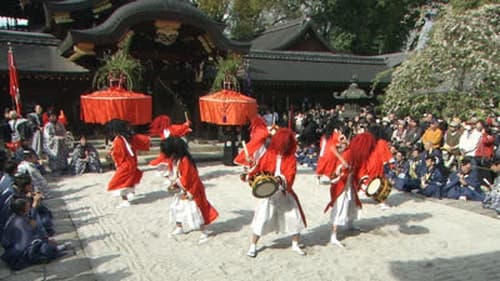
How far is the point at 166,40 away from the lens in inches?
542

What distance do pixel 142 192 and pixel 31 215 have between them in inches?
150

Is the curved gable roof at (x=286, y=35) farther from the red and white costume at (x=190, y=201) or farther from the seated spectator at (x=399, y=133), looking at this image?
the red and white costume at (x=190, y=201)

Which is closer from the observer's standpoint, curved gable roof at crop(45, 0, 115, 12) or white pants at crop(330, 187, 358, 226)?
white pants at crop(330, 187, 358, 226)

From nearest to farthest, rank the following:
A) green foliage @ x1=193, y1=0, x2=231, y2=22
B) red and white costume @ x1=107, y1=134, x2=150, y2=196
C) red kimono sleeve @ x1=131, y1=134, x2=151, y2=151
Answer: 1. red and white costume @ x1=107, y1=134, x2=150, y2=196
2. red kimono sleeve @ x1=131, y1=134, x2=151, y2=151
3. green foliage @ x1=193, y1=0, x2=231, y2=22

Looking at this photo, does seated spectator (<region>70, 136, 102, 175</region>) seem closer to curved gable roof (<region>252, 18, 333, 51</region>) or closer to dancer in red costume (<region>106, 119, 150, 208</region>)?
dancer in red costume (<region>106, 119, 150, 208</region>)

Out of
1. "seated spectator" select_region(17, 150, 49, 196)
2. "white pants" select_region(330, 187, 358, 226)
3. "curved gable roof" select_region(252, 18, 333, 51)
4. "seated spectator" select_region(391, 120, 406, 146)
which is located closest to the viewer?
"white pants" select_region(330, 187, 358, 226)

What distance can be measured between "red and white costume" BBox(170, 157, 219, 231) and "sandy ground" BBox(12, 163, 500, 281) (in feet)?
1.02

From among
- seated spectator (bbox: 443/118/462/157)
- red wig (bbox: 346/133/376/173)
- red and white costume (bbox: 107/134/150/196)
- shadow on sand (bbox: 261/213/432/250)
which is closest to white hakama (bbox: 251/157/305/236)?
shadow on sand (bbox: 261/213/432/250)

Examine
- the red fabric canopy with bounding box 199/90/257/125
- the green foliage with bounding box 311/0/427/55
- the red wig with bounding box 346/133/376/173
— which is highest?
the green foliage with bounding box 311/0/427/55

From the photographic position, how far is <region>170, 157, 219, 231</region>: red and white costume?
5707mm

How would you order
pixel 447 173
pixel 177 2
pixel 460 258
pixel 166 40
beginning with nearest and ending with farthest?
pixel 460 258 < pixel 447 173 < pixel 177 2 < pixel 166 40

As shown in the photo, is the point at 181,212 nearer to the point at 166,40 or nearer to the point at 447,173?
the point at 447,173

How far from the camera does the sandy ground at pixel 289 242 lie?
4801mm

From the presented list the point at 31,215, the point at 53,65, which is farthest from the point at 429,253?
the point at 53,65
